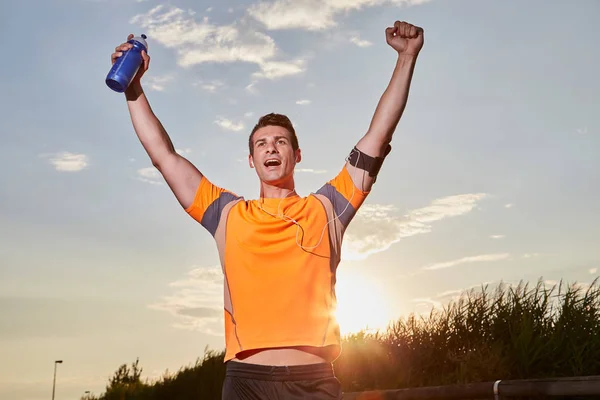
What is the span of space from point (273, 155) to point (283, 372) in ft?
4.12

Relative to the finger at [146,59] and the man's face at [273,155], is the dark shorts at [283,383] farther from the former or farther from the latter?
the finger at [146,59]

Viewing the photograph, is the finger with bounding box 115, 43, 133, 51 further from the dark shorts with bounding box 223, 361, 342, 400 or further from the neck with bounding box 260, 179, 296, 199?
the dark shorts with bounding box 223, 361, 342, 400

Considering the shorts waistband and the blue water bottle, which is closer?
the shorts waistband

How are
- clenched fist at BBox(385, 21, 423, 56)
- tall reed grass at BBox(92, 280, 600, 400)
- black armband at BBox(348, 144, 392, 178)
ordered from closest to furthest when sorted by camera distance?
black armband at BBox(348, 144, 392, 178), clenched fist at BBox(385, 21, 423, 56), tall reed grass at BBox(92, 280, 600, 400)

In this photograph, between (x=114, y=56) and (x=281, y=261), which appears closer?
(x=281, y=261)

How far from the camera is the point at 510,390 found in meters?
6.27

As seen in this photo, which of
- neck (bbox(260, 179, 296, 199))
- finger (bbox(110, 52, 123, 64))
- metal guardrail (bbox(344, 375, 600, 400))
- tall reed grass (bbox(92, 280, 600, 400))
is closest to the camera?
neck (bbox(260, 179, 296, 199))

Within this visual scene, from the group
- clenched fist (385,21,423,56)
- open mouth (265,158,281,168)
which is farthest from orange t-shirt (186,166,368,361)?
clenched fist (385,21,423,56)

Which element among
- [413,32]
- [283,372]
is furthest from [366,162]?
[283,372]

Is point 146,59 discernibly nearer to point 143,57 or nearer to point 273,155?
point 143,57

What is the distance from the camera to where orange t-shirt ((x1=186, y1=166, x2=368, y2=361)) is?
3609 mm

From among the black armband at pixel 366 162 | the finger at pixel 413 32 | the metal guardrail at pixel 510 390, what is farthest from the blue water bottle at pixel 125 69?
the metal guardrail at pixel 510 390

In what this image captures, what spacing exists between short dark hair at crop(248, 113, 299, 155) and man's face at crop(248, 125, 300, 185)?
37 millimetres

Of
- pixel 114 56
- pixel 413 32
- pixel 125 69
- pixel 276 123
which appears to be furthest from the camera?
pixel 114 56
